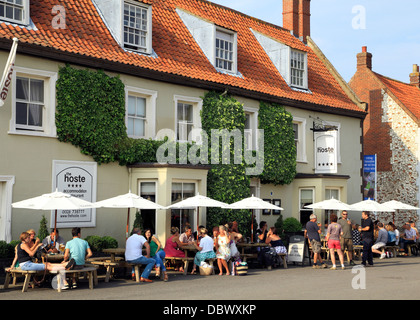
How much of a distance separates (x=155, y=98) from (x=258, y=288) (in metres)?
9.40

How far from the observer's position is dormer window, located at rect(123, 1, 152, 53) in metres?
21.8

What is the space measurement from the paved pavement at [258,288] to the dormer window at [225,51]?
9.90 m

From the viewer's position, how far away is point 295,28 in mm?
33750

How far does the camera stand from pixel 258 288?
48.6 ft

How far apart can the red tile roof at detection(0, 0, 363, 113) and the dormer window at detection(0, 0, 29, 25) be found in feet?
1.24

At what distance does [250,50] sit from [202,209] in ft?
31.8

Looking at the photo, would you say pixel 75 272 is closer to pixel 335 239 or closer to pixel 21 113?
pixel 21 113

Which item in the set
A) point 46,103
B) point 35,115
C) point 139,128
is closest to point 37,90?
point 46,103

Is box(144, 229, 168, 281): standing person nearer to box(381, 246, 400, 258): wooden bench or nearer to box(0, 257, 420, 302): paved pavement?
box(0, 257, 420, 302): paved pavement

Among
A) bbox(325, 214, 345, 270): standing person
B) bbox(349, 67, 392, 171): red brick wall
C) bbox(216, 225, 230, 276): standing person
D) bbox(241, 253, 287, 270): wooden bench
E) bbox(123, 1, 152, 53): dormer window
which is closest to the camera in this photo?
bbox(216, 225, 230, 276): standing person

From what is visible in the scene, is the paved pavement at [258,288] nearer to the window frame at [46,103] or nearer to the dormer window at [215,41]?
the window frame at [46,103]

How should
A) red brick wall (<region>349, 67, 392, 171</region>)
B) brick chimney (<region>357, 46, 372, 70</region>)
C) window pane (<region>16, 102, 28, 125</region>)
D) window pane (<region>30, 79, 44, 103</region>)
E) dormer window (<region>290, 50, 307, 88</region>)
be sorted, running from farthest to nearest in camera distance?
brick chimney (<region>357, 46, 372, 70</region>) < red brick wall (<region>349, 67, 392, 171</region>) < dormer window (<region>290, 50, 307, 88</region>) < window pane (<region>30, 79, 44, 103</region>) < window pane (<region>16, 102, 28, 125</region>)

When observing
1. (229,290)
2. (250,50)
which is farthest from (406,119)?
(229,290)

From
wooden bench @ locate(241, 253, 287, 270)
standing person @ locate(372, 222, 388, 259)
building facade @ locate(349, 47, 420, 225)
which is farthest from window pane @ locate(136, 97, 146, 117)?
building facade @ locate(349, 47, 420, 225)
